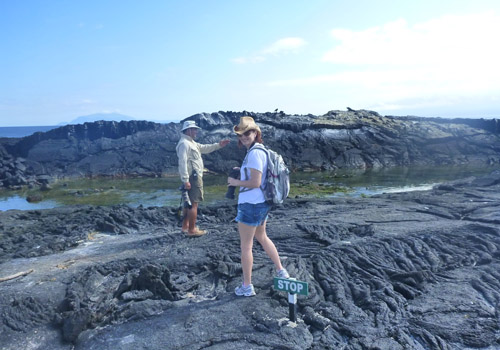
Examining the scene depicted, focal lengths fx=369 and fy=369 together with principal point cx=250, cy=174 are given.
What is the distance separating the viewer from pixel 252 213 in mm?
4770

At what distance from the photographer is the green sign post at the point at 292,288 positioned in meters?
4.30

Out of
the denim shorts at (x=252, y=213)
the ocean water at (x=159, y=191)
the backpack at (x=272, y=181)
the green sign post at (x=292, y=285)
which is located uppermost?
the backpack at (x=272, y=181)

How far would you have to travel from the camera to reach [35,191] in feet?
75.3

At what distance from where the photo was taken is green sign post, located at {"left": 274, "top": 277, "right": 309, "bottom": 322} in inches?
169

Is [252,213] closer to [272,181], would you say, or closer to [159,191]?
[272,181]

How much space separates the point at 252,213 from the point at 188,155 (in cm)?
341

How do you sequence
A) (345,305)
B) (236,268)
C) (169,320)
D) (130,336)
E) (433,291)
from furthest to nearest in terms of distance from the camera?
(236,268) → (433,291) → (345,305) → (169,320) → (130,336)

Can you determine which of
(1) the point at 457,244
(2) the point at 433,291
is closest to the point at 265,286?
(2) the point at 433,291

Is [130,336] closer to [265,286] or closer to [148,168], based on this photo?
[265,286]

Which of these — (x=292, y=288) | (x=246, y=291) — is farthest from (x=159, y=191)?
(x=292, y=288)

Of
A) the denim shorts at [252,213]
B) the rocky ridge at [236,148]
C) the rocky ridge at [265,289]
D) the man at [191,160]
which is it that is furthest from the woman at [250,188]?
the rocky ridge at [236,148]

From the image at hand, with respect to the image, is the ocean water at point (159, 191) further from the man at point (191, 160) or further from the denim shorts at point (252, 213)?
the denim shorts at point (252, 213)

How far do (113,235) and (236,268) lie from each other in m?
4.81

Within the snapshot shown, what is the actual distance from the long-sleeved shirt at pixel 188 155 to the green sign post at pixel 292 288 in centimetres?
372
